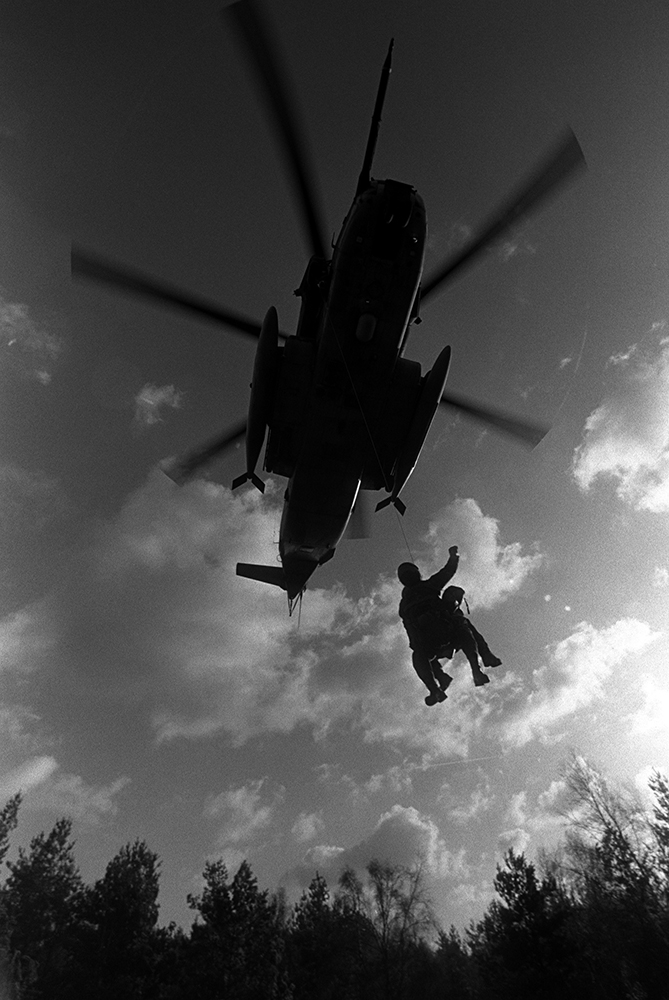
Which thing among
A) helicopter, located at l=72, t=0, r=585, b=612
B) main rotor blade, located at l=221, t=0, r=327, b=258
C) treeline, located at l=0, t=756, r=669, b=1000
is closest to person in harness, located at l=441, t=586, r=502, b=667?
helicopter, located at l=72, t=0, r=585, b=612

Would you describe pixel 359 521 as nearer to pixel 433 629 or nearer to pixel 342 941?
pixel 433 629

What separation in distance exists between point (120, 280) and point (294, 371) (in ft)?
10.1

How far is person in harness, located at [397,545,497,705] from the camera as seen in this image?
25.8 feet

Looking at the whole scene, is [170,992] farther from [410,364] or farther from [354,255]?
[354,255]

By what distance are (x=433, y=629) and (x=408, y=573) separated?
1.09 metres

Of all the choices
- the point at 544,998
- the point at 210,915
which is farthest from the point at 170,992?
the point at 544,998

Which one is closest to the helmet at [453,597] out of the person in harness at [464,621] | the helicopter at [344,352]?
the person in harness at [464,621]

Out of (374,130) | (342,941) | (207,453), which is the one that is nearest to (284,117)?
(374,130)

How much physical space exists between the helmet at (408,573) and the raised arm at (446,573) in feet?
0.99

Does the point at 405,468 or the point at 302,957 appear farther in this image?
the point at 302,957

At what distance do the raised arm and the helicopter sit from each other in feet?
4.57

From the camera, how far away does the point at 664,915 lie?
2231cm

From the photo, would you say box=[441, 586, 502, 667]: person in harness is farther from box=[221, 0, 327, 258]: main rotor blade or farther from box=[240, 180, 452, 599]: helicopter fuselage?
box=[221, 0, 327, 258]: main rotor blade

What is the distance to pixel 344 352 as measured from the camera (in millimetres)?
8156
